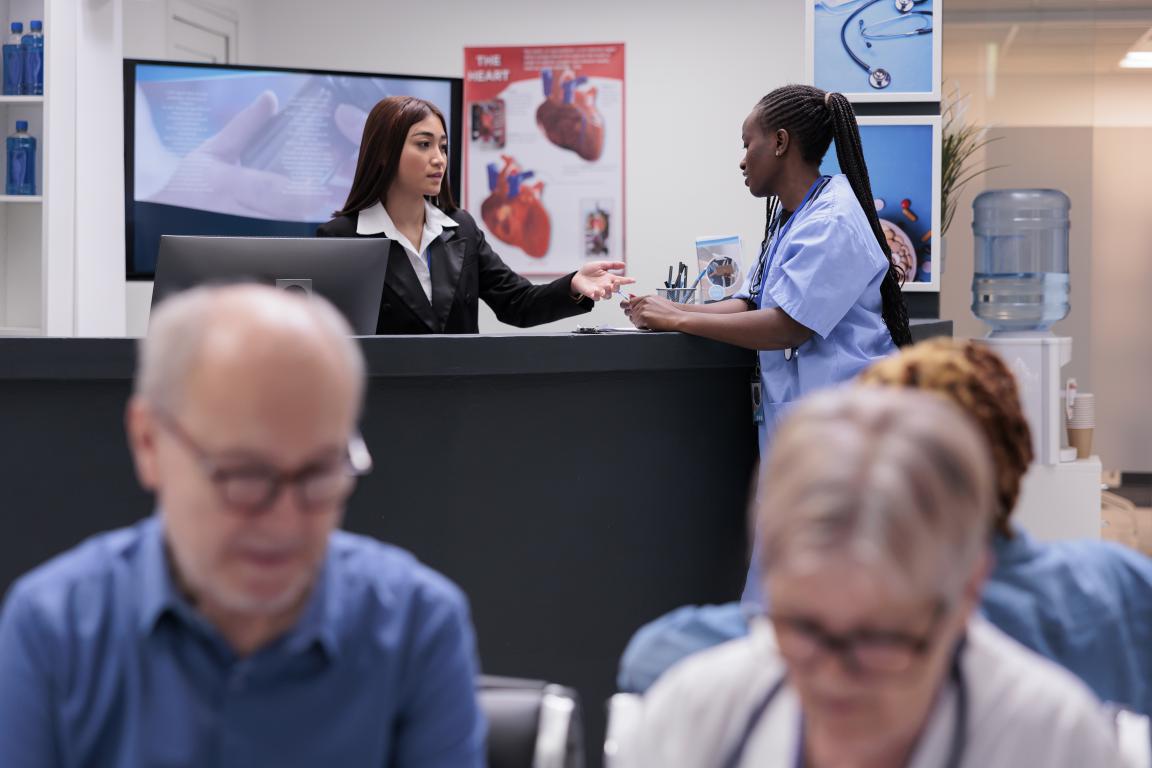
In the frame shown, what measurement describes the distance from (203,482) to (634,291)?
18.0ft

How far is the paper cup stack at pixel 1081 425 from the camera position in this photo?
528 centimetres

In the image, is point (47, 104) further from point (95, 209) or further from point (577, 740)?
point (577, 740)

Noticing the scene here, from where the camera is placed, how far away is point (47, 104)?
486cm

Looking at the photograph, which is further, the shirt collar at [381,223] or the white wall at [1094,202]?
the white wall at [1094,202]

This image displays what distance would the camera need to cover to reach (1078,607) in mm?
1351

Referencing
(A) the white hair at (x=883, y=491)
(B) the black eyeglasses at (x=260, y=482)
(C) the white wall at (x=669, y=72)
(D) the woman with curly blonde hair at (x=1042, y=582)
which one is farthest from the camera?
(C) the white wall at (x=669, y=72)

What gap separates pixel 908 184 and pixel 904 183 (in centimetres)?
1

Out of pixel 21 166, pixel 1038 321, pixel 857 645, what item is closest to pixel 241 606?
pixel 857 645

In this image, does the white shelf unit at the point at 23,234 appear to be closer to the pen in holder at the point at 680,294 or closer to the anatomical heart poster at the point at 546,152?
the anatomical heart poster at the point at 546,152

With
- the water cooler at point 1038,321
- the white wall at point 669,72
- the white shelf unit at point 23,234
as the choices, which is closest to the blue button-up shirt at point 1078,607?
the water cooler at point 1038,321

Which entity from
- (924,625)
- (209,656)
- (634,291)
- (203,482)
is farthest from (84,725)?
(634,291)

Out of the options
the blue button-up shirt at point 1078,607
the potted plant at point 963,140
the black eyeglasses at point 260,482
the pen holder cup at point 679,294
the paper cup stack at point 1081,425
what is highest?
the potted plant at point 963,140

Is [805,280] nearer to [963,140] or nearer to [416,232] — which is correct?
[416,232]

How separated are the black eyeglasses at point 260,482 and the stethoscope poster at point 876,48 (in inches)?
151
